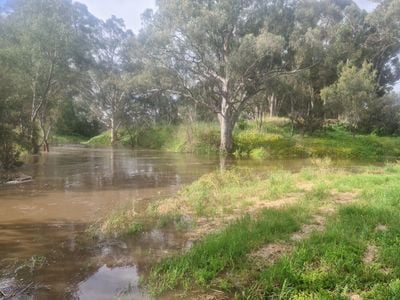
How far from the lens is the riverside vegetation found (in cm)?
562

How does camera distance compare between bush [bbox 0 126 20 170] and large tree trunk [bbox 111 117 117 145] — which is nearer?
bush [bbox 0 126 20 170]

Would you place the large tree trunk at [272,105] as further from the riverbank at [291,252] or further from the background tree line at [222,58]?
the riverbank at [291,252]

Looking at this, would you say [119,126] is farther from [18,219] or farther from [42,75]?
[18,219]

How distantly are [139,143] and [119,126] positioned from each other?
691 cm

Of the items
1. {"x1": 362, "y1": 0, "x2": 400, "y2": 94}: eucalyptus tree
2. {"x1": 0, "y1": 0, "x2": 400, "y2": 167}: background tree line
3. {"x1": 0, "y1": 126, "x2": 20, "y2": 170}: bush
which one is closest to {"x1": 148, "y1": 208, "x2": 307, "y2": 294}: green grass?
{"x1": 0, "y1": 126, "x2": 20, "y2": 170}: bush

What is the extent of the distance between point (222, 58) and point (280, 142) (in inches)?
343

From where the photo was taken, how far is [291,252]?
21.8ft

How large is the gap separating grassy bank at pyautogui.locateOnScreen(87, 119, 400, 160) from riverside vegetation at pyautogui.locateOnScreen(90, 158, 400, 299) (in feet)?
69.4

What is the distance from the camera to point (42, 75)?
33.1 metres

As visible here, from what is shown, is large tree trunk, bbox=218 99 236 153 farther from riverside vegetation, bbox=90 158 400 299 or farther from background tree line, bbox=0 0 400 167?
riverside vegetation, bbox=90 158 400 299

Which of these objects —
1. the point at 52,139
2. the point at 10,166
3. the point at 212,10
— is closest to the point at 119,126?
the point at 52,139

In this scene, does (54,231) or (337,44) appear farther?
(337,44)

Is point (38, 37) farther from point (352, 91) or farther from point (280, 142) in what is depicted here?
point (352, 91)

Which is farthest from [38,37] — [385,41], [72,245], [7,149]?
[385,41]
